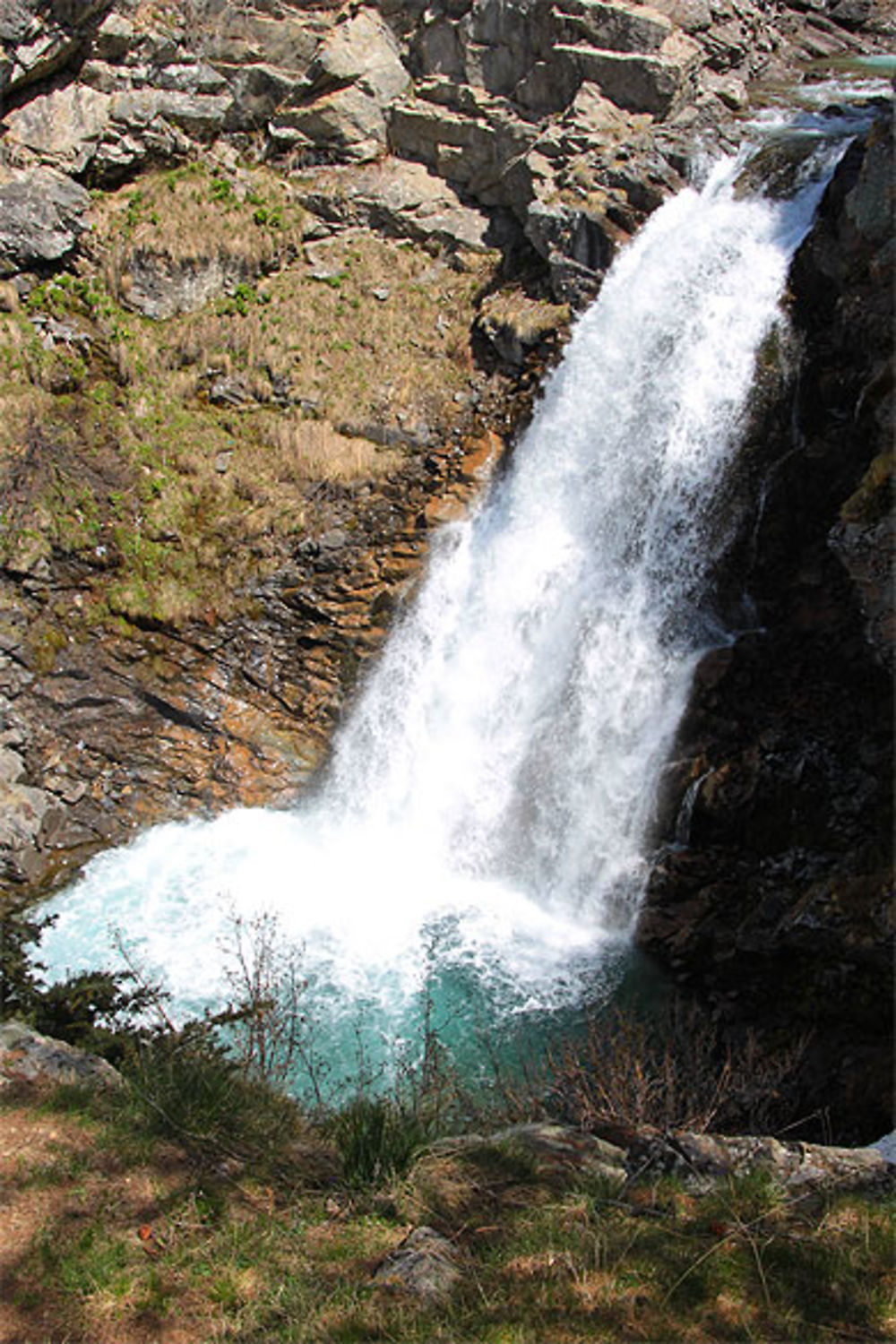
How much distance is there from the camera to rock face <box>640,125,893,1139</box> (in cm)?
898

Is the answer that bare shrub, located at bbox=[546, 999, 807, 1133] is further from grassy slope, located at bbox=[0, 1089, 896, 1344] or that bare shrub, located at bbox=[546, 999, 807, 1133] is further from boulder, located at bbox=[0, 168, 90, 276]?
boulder, located at bbox=[0, 168, 90, 276]

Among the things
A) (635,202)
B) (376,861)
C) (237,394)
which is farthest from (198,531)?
(635,202)

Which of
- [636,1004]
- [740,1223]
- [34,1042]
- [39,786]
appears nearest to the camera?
[740,1223]

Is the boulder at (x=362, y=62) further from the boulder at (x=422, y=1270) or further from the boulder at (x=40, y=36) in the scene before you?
the boulder at (x=422, y=1270)

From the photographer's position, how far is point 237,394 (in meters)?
16.7

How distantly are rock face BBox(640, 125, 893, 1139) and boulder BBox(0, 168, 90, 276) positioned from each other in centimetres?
1271

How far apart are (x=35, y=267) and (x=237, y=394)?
4311mm

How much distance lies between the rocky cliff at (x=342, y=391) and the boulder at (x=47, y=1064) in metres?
6.47

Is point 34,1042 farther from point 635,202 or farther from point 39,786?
point 635,202

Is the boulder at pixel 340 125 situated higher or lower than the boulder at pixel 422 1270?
higher

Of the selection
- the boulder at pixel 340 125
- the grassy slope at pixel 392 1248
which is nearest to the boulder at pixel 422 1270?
the grassy slope at pixel 392 1248

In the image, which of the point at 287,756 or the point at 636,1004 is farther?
the point at 287,756

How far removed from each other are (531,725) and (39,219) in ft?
42.1

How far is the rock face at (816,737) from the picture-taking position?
898 cm
